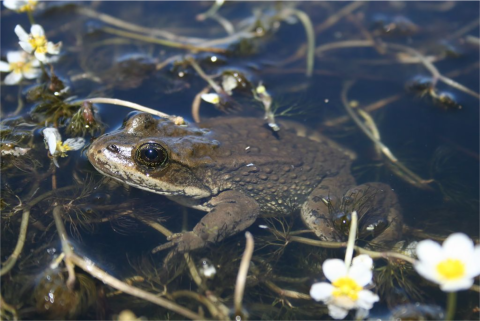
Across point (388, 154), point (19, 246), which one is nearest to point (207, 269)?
point (19, 246)

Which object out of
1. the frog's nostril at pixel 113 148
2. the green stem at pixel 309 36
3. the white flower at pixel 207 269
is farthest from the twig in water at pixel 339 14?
the white flower at pixel 207 269

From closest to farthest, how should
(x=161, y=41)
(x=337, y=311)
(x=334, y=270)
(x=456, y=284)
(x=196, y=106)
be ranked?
(x=456, y=284), (x=334, y=270), (x=337, y=311), (x=196, y=106), (x=161, y=41)

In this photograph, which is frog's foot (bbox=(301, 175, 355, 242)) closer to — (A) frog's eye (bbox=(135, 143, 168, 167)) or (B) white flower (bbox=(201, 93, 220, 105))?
(B) white flower (bbox=(201, 93, 220, 105))

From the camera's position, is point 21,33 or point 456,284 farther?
point 21,33

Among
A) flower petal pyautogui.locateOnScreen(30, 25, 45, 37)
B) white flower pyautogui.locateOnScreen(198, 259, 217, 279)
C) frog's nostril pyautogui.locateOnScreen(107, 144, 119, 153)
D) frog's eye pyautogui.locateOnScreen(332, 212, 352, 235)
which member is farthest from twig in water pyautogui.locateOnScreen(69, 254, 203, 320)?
flower petal pyautogui.locateOnScreen(30, 25, 45, 37)

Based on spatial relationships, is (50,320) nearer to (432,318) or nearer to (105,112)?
(105,112)

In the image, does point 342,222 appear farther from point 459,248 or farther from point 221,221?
point 459,248
